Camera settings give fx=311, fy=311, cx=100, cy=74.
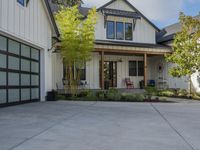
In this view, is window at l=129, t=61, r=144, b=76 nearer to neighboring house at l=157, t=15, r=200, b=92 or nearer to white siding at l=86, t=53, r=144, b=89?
white siding at l=86, t=53, r=144, b=89

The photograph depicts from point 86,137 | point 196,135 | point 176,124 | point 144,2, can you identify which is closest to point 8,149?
point 86,137

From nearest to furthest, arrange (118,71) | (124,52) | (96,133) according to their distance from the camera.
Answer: (96,133)
(124,52)
(118,71)

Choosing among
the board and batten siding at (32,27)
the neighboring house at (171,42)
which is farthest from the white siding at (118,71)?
the board and batten siding at (32,27)

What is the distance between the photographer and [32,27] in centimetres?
1430

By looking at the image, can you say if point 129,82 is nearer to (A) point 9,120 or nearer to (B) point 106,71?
(B) point 106,71

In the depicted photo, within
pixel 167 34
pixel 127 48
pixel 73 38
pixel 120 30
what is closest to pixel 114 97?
pixel 73 38

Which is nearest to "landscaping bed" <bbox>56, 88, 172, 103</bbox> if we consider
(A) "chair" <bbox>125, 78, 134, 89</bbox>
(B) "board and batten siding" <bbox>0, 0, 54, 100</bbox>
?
(B) "board and batten siding" <bbox>0, 0, 54, 100</bbox>

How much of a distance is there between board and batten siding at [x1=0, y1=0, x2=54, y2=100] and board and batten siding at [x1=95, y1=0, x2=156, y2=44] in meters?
7.04

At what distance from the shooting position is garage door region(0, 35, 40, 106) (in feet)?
39.2

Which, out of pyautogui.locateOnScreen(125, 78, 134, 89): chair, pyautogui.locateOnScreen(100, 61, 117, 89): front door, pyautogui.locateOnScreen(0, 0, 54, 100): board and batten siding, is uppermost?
pyautogui.locateOnScreen(0, 0, 54, 100): board and batten siding

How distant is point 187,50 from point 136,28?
6429 mm

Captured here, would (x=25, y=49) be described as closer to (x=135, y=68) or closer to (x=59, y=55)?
(x=59, y=55)

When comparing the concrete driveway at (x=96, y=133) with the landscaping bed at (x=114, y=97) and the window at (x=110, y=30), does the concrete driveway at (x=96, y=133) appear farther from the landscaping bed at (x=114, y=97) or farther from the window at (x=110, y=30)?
the window at (x=110, y=30)

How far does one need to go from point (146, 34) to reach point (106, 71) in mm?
4620
